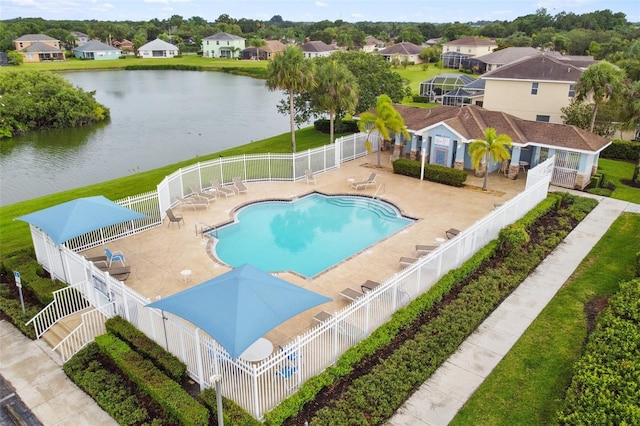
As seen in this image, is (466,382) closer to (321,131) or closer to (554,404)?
(554,404)

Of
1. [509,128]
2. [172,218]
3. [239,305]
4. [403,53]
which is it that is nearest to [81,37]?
[403,53]

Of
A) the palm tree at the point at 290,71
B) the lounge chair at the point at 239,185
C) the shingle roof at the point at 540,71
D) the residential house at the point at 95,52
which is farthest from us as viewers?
the residential house at the point at 95,52

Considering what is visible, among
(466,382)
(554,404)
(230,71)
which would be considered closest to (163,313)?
(466,382)

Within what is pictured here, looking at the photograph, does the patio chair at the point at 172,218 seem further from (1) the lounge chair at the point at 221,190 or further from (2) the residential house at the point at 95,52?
(2) the residential house at the point at 95,52

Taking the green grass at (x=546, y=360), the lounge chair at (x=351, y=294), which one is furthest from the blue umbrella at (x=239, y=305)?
the green grass at (x=546, y=360)

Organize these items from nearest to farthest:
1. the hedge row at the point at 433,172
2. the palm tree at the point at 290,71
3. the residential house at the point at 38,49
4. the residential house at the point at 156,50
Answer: the hedge row at the point at 433,172, the palm tree at the point at 290,71, the residential house at the point at 38,49, the residential house at the point at 156,50
